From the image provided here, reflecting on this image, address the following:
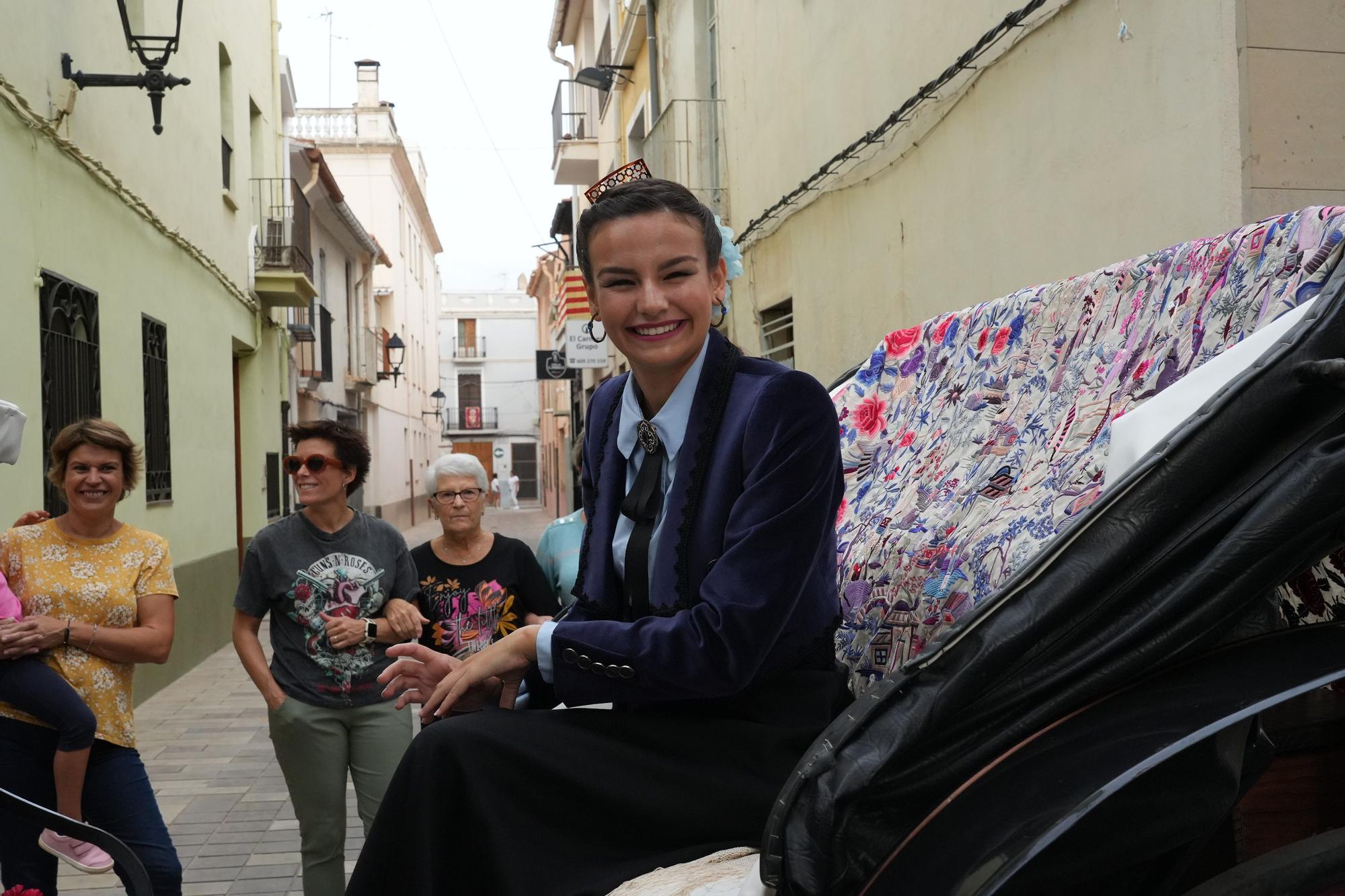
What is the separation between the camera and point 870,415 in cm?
358

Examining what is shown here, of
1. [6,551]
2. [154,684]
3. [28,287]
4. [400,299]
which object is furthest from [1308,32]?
[400,299]

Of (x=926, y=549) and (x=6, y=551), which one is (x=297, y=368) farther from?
(x=926, y=549)

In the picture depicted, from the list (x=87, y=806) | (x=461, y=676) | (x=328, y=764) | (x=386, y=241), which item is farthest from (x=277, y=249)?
(x=386, y=241)

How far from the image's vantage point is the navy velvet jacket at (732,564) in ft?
6.40

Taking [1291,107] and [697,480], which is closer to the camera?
[697,480]

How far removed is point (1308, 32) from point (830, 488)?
3515 mm

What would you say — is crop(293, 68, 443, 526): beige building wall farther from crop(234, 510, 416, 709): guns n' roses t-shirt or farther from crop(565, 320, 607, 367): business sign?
crop(234, 510, 416, 709): guns n' roses t-shirt

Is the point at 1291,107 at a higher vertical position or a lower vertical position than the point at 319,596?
higher

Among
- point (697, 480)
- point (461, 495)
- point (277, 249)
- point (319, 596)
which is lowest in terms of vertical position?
point (319, 596)

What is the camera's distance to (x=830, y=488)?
206 centimetres

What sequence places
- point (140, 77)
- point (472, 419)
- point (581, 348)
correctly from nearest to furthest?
point (140, 77), point (581, 348), point (472, 419)

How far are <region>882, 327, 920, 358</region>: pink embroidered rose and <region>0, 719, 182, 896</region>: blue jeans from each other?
8.95 ft

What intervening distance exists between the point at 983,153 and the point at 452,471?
3587 millimetres

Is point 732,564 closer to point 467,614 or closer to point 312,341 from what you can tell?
point 467,614
